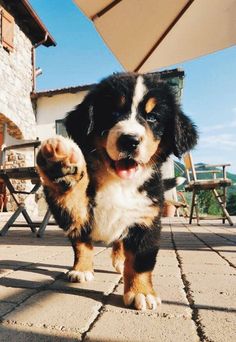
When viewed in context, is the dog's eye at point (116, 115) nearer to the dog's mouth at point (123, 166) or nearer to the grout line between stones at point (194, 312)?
the dog's mouth at point (123, 166)

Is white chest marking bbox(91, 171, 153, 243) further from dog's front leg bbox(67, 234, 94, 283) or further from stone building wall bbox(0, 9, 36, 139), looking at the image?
stone building wall bbox(0, 9, 36, 139)

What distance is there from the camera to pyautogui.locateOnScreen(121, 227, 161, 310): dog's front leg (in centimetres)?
144

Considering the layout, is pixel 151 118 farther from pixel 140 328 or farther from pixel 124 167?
pixel 140 328

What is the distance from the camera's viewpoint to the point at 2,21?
1045cm

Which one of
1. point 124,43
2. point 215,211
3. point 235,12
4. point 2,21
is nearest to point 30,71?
point 2,21

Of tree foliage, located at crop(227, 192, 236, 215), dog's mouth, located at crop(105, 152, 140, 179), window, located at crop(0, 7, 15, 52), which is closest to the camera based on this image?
dog's mouth, located at crop(105, 152, 140, 179)

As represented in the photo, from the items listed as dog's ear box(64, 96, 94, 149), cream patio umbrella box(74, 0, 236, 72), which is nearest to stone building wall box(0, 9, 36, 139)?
cream patio umbrella box(74, 0, 236, 72)

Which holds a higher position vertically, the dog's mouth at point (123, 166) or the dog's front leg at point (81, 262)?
the dog's mouth at point (123, 166)

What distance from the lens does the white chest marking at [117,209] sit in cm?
180

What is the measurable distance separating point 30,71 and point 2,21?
8.09 ft

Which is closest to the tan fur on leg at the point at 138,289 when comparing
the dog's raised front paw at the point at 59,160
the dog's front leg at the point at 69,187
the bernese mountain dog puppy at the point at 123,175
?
the bernese mountain dog puppy at the point at 123,175

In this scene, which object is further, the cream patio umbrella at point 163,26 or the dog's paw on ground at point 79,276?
the cream patio umbrella at point 163,26

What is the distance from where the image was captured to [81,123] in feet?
6.62

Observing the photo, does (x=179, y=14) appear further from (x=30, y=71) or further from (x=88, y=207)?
(x=30, y=71)
